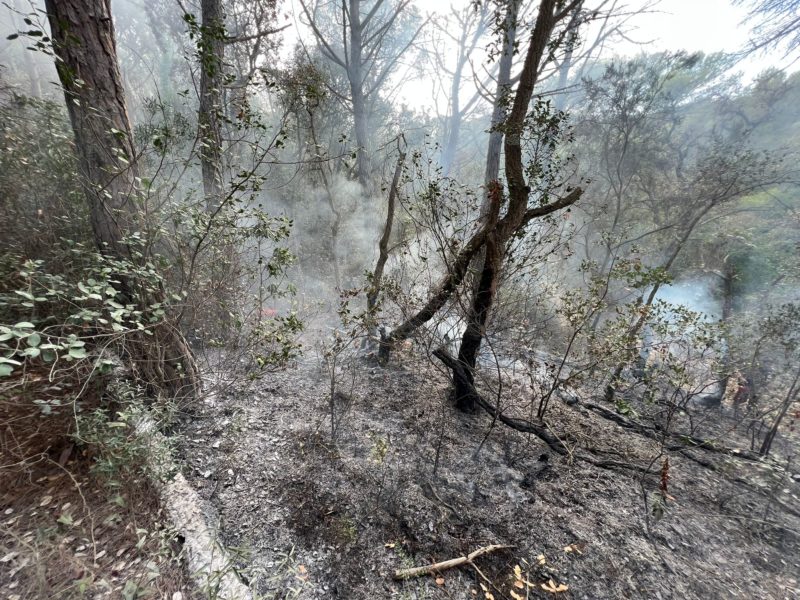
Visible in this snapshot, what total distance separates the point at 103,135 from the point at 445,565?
380cm

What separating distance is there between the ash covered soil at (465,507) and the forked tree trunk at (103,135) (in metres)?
1.15

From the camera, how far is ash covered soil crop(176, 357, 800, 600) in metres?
1.99

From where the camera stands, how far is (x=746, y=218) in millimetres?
8453

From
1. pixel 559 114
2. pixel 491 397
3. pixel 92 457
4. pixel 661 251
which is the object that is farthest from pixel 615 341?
pixel 661 251

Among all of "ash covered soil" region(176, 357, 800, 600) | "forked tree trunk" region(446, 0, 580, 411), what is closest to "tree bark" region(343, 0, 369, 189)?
"forked tree trunk" region(446, 0, 580, 411)

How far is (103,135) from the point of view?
217cm

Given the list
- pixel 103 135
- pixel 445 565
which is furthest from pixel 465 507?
pixel 103 135

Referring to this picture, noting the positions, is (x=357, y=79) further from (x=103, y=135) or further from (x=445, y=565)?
(x=445, y=565)

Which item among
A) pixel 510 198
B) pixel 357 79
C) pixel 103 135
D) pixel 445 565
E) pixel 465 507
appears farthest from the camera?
pixel 357 79

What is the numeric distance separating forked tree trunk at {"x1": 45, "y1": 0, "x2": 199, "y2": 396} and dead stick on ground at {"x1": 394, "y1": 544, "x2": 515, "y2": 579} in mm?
2362

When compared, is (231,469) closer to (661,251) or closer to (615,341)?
(615,341)

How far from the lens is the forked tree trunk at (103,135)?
6.68 ft

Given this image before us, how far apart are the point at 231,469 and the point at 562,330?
→ 332 inches

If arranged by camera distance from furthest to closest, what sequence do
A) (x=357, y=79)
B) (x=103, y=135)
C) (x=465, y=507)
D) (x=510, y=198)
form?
1. (x=357, y=79)
2. (x=510, y=198)
3. (x=465, y=507)
4. (x=103, y=135)
